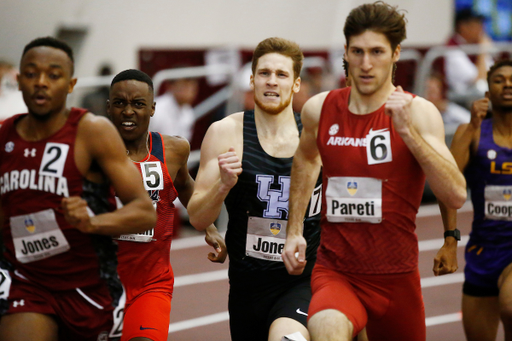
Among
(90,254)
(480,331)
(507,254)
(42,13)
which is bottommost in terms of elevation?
(480,331)

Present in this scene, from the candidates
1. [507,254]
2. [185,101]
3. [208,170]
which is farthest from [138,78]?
[185,101]

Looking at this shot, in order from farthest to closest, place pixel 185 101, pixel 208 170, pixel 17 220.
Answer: pixel 185 101 → pixel 208 170 → pixel 17 220

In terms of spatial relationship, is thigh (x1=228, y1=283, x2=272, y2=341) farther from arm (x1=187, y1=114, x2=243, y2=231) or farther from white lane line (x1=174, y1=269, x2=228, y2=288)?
white lane line (x1=174, y1=269, x2=228, y2=288)

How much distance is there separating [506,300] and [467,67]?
958 centimetres

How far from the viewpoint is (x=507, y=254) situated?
19.4 feet

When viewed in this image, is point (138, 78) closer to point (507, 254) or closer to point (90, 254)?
point (90, 254)

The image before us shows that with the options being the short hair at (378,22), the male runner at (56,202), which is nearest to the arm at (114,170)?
the male runner at (56,202)

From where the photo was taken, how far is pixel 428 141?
4379mm

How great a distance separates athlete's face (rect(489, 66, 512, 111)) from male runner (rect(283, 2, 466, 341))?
1718mm

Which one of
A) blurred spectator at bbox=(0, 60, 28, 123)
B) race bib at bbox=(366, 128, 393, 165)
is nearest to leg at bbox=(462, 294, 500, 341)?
race bib at bbox=(366, 128, 393, 165)

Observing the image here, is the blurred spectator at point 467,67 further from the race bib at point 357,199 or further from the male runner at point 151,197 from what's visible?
the race bib at point 357,199

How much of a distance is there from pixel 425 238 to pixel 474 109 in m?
6.43

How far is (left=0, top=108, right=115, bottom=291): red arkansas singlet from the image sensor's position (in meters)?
4.02

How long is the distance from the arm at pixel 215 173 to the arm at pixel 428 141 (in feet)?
3.43
